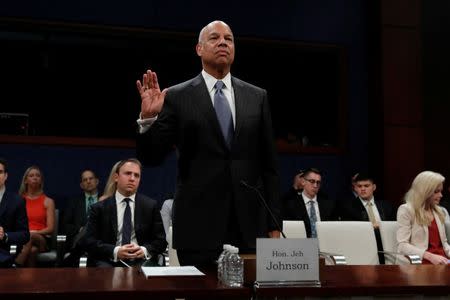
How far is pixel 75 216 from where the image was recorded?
5371mm

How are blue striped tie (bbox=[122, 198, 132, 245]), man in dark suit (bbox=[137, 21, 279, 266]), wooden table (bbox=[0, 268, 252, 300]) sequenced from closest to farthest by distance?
wooden table (bbox=[0, 268, 252, 300]), man in dark suit (bbox=[137, 21, 279, 266]), blue striped tie (bbox=[122, 198, 132, 245])

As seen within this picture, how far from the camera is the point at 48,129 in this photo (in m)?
6.61

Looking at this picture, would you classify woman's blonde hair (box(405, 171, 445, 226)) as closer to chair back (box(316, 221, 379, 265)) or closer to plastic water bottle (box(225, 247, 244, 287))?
chair back (box(316, 221, 379, 265))

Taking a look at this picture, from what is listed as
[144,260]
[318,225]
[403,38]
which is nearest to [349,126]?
[403,38]

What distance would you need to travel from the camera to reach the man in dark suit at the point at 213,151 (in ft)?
6.03

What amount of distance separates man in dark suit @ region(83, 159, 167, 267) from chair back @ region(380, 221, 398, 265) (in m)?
1.66

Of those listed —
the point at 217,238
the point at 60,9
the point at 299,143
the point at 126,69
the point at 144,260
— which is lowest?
the point at 144,260

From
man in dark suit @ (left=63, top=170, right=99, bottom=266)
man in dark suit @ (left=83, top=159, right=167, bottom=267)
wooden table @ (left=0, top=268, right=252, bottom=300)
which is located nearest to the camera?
wooden table @ (left=0, top=268, right=252, bottom=300)

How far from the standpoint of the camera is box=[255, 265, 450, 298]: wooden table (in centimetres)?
154

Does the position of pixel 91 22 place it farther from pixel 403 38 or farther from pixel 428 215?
pixel 428 215

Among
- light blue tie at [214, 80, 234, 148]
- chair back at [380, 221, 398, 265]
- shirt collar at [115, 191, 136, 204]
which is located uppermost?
light blue tie at [214, 80, 234, 148]

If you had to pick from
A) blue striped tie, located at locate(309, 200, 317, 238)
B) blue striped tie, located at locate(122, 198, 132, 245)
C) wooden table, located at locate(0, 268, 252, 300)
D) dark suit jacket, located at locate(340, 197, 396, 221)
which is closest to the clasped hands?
blue striped tie, located at locate(122, 198, 132, 245)

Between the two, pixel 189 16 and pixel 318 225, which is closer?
pixel 318 225

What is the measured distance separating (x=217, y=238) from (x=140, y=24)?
500cm
